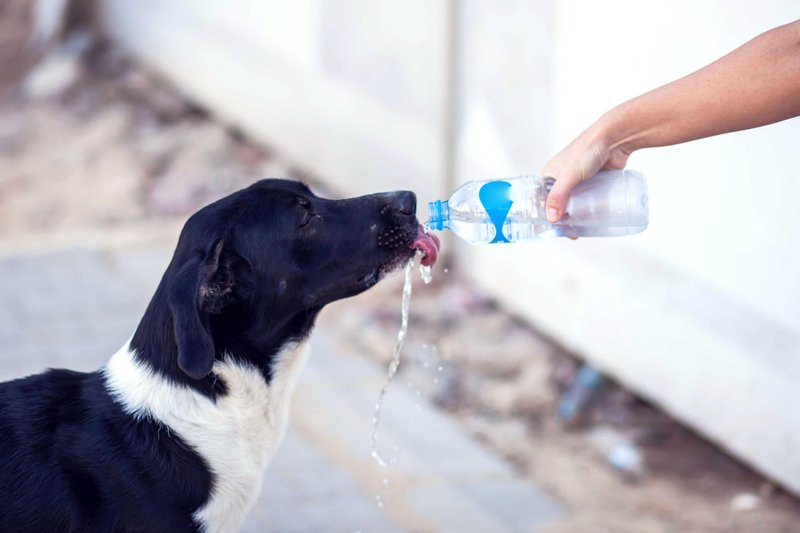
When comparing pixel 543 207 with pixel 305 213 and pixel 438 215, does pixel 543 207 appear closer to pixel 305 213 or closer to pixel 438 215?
pixel 438 215

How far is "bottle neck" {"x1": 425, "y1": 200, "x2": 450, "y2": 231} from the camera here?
3424 millimetres

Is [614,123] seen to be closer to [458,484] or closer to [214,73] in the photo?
[458,484]

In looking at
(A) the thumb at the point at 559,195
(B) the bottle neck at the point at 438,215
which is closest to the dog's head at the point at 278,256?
(B) the bottle neck at the point at 438,215

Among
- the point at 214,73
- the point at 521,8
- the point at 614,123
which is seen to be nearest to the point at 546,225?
the point at 614,123

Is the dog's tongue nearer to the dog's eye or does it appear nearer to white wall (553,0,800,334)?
the dog's eye

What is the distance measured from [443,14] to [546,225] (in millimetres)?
2806

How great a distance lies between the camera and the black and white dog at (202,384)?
283cm

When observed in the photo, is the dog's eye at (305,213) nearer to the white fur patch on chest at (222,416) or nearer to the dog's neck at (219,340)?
the dog's neck at (219,340)

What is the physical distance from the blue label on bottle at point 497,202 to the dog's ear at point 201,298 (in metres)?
0.82

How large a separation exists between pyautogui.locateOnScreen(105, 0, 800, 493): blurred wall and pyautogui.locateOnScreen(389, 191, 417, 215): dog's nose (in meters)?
1.72

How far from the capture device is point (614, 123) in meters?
3.08

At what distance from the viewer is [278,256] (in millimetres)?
3125

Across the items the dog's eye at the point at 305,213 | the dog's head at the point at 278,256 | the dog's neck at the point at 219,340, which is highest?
the dog's eye at the point at 305,213

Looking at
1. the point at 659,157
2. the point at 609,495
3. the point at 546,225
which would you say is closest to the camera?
the point at 546,225
